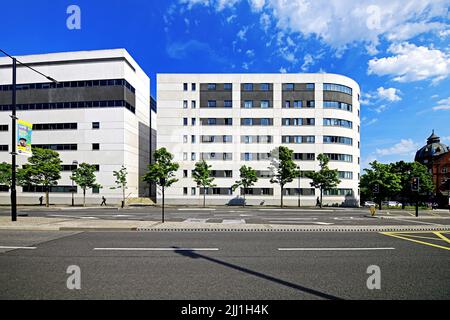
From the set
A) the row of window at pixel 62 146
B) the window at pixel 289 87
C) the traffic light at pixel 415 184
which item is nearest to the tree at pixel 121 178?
the row of window at pixel 62 146

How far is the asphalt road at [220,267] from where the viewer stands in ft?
15.5

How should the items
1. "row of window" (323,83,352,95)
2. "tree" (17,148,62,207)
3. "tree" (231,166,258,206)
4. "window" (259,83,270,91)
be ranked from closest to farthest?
"tree" (17,148,62,207)
"tree" (231,166,258,206)
"row of window" (323,83,352,95)
"window" (259,83,270,91)

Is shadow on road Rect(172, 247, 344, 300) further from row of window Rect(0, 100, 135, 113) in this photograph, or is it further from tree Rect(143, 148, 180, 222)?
row of window Rect(0, 100, 135, 113)

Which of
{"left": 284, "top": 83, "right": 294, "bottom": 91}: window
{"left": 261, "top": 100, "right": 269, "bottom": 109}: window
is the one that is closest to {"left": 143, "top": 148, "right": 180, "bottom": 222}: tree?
{"left": 261, "top": 100, "right": 269, "bottom": 109}: window

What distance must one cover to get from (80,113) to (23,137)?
95.2 feet

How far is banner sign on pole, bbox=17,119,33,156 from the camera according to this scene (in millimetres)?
14073

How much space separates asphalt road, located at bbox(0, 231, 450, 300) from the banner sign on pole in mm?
6440

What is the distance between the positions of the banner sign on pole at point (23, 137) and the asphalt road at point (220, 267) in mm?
6440

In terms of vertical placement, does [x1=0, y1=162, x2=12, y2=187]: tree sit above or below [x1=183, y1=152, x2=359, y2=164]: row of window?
below

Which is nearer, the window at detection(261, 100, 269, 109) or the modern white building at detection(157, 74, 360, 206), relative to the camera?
the modern white building at detection(157, 74, 360, 206)

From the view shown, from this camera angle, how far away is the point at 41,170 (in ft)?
106

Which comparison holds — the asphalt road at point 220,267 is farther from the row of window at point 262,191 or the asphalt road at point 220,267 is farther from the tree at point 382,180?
the tree at point 382,180
